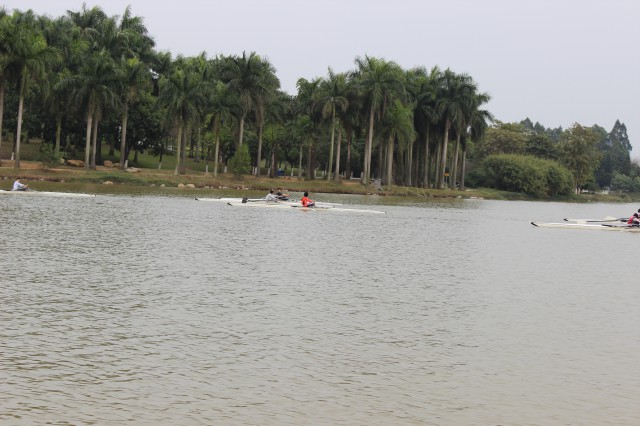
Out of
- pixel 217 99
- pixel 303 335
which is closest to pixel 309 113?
pixel 217 99

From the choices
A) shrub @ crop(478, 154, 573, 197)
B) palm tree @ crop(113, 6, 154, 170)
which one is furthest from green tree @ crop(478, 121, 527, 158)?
palm tree @ crop(113, 6, 154, 170)

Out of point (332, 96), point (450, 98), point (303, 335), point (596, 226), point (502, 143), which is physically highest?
point (450, 98)

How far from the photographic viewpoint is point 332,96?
102250mm

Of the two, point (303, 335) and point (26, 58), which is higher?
point (26, 58)

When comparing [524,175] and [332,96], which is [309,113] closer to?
[332,96]

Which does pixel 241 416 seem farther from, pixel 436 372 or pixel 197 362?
pixel 436 372

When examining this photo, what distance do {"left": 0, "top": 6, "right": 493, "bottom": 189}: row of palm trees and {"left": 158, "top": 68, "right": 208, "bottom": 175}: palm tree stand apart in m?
0.12

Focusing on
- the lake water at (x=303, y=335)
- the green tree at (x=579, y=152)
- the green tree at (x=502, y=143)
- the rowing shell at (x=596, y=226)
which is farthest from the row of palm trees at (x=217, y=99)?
the lake water at (x=303, y=335)

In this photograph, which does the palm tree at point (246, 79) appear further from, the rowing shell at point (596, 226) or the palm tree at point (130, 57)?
the rowing shell at point (596, 226)

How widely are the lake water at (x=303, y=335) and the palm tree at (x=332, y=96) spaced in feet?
235

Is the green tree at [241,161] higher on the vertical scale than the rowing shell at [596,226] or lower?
higher

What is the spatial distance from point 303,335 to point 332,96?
8953cm

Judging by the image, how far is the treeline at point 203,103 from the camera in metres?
85.2

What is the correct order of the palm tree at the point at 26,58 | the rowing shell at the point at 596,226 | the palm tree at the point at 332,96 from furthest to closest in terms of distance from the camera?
1. the palm tree at the point at 332,96
2. the palm tree at the point at 26,58
3. the rowing shell at the point at 596,226
